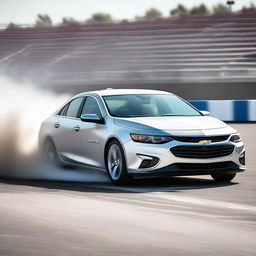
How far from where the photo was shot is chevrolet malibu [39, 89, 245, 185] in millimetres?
9867

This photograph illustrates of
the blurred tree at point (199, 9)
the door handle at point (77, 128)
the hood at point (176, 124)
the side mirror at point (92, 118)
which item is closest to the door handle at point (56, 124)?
the door handle at point (77, 128)

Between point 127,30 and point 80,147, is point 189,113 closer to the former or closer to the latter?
point 80,147

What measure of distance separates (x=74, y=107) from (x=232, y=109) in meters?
12.4

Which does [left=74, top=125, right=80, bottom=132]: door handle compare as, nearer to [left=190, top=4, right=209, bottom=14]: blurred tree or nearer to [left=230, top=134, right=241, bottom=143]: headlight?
[left=230, top=134, right=241, bottom=143]: headlight

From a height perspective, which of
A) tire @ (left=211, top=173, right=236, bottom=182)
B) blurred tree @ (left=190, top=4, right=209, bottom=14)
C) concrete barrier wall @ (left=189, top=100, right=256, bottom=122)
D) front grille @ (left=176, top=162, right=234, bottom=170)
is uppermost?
blurred tree @ (left=190, top=4, right=209, bottom=14)

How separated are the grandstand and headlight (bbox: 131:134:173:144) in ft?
59.2

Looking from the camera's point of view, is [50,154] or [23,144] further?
[23,144]

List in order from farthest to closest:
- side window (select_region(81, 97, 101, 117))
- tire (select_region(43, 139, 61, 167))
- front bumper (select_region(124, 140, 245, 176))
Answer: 1. tire (select_region(43, 139, 61, 167))
2. side window (select_region(81, 97, 101, 117))
3. front bumper (select_region(124, 140, 245, 176))

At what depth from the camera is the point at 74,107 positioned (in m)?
12.0

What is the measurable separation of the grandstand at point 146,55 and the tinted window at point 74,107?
16192 mm

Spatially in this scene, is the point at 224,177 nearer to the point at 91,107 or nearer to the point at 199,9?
the point at 91,107

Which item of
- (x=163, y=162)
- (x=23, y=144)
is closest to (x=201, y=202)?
(x=163, y=162)

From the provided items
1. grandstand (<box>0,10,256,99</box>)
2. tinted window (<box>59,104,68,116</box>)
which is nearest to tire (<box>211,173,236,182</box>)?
tinted window (<box>59,104,68,116</box>)

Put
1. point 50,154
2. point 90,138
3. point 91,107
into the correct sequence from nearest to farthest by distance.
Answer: point 90,138, point 91,107, point 50,154
